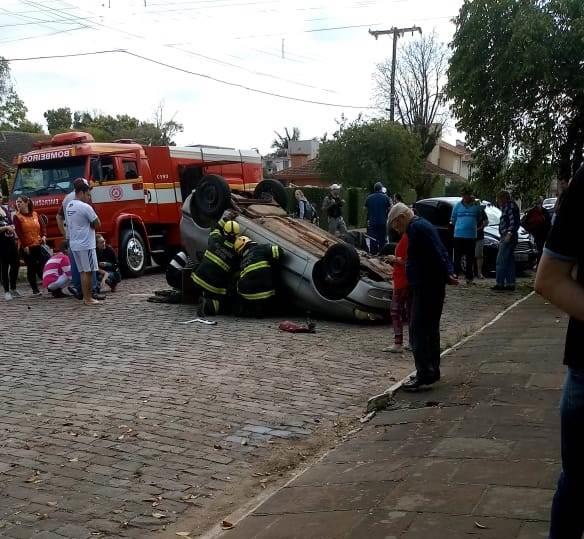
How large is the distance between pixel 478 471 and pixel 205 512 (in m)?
1.58

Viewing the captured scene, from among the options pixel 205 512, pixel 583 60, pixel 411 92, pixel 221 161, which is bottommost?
pixel 205 512

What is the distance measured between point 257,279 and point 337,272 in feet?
3.50

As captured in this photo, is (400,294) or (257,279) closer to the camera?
(400,294)

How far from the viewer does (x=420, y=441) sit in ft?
17.1

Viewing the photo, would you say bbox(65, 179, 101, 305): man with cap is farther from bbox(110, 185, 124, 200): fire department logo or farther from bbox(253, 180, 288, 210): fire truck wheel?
bbox(110, 185, 124, 200): fire department logo

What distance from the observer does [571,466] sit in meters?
2.85

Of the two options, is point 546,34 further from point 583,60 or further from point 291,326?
point 291,326

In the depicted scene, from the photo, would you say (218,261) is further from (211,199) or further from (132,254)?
(132,254)

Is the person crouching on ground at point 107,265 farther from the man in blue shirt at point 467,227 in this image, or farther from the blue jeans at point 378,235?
the blue jeans at point 378,235

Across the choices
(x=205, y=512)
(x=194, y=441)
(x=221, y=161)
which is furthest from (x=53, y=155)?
(x=205, y=512)

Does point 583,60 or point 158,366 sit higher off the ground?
point 583,60

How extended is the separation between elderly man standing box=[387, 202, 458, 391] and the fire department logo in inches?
394

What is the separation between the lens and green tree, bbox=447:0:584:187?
12172 millimetres

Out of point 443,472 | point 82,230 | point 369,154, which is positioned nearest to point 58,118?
point 369,154
